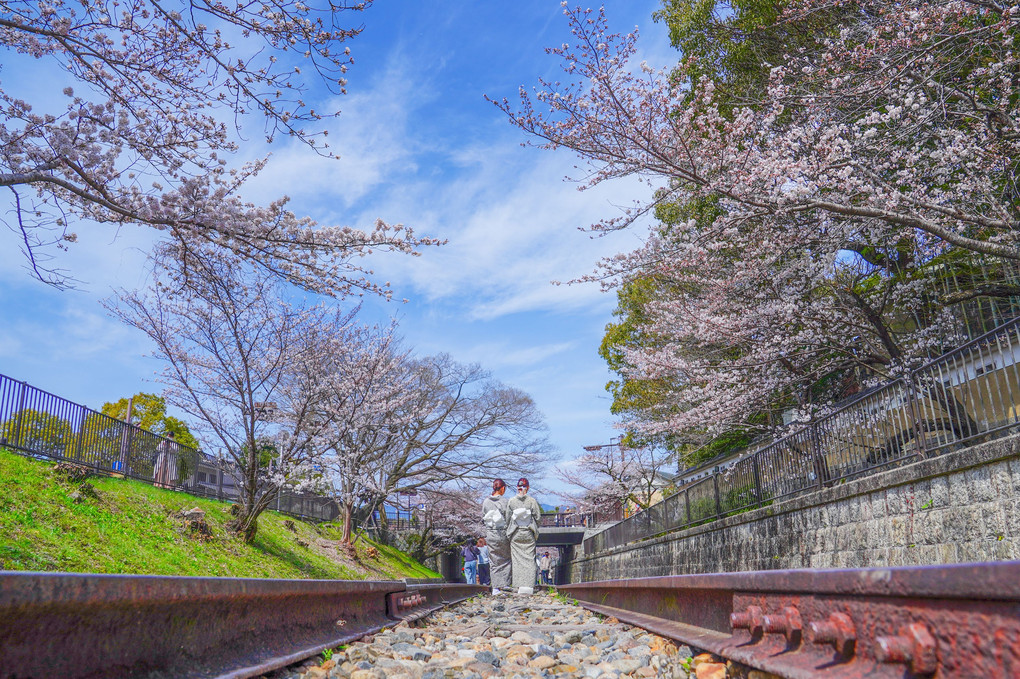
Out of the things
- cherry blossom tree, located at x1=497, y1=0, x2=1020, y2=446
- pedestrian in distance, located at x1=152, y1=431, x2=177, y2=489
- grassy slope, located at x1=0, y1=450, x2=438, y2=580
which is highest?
cherry blossom tree, located at x1=497, y1=0, x2=1020, y2=446

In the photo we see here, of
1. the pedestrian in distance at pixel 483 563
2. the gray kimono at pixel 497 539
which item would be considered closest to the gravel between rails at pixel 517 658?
the gray kimono at pixel 497 539

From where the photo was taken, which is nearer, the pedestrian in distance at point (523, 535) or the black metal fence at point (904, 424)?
the black metal fence at point (904, 424)

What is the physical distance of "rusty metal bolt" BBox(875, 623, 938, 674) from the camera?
4.97 ft

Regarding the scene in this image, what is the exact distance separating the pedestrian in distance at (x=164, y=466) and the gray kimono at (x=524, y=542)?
35.7 feet

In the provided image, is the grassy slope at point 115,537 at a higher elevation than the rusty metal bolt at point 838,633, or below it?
higher

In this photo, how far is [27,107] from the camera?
8133mm

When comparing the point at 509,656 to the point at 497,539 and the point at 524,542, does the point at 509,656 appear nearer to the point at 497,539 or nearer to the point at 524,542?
the point at 524,542

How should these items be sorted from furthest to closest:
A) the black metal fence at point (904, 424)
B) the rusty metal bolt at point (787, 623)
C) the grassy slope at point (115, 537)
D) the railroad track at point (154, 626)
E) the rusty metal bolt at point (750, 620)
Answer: the grassy slope at point (115, 537)
the black metal fence at point (904, 424)
the rusty metal bolt at point (750, 620)
the rusty metal bolt at point (787, 623)
the railroad track at point (154, 626)

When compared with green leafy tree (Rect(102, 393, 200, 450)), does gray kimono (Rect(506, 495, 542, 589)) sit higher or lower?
lower

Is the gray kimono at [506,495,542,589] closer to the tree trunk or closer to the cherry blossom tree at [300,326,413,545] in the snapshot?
the cherry blossom tree at [300,326,413,545]

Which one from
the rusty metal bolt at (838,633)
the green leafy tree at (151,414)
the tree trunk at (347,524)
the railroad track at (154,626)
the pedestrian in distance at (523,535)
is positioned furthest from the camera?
the green leafy tree at (151,414)

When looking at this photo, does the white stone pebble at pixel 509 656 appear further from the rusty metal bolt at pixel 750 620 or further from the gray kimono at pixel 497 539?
the gray kimono at pixel 497 539

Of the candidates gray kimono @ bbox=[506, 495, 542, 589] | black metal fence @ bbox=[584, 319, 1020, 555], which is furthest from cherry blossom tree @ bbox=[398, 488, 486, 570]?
black metal fence @ bbox=[584, 319, 1020, 555]

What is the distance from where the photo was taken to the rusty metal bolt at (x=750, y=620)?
98.4 inches
